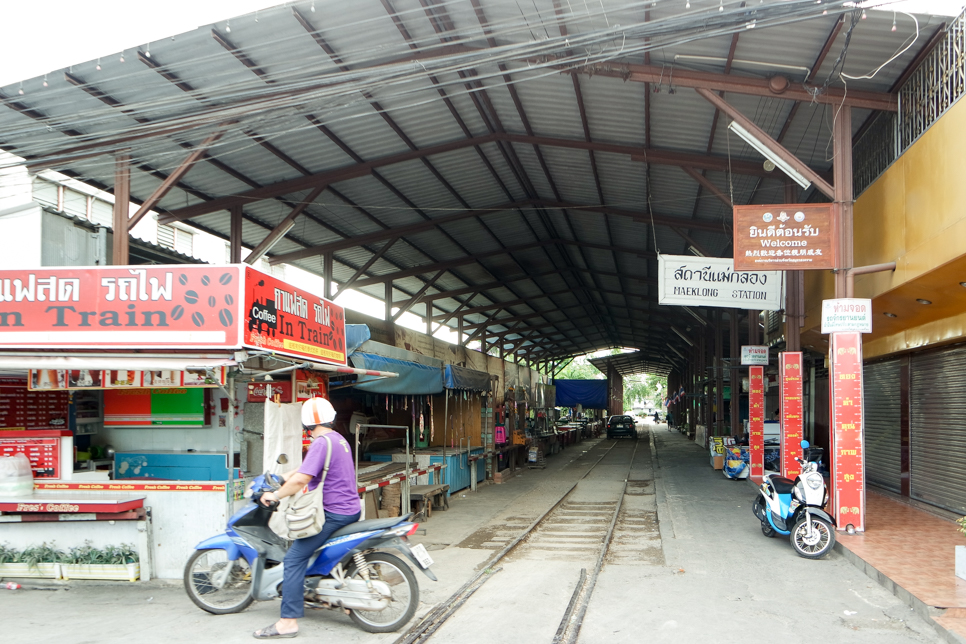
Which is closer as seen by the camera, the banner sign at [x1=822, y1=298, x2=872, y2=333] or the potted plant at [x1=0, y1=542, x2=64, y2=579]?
the potted plant at [x1=0, y1=542, x2=64, y2=579]

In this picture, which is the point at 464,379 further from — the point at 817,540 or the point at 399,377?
the point at 817,540

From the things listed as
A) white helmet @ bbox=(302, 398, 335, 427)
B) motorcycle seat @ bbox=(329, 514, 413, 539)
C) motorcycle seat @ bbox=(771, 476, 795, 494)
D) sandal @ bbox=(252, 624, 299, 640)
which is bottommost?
sandal @ bbox=(252, 624, 299, 640)

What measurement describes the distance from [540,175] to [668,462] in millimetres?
12571

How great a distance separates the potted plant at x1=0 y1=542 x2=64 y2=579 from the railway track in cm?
388

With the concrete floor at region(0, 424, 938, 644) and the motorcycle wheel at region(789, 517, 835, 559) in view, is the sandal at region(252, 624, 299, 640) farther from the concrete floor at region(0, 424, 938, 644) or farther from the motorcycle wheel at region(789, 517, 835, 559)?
the motorcycle wheel at region(789, 517, 835, 559)

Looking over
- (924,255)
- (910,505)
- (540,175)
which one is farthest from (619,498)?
(924,255)

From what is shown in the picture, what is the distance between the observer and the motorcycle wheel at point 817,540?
855 cm

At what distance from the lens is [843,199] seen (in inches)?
389

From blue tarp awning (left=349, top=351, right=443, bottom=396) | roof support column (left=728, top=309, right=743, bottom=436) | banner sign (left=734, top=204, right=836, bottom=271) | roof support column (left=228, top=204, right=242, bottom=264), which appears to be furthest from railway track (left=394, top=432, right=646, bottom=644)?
roof support column (left=228, top=204, right=242, bottom=264)

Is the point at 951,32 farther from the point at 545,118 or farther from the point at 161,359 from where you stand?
the point at 161,359

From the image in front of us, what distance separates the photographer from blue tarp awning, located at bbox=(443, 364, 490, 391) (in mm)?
14531

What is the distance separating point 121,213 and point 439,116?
5.20 metres

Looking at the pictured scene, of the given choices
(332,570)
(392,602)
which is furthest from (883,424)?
(332,570)

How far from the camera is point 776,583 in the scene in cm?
736
